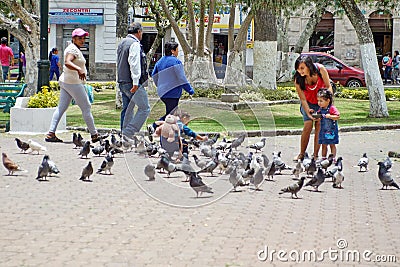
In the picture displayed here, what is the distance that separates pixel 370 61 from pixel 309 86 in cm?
795

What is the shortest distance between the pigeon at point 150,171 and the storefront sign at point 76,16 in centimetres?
3227

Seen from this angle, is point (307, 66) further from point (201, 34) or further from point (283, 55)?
point (283, 55)

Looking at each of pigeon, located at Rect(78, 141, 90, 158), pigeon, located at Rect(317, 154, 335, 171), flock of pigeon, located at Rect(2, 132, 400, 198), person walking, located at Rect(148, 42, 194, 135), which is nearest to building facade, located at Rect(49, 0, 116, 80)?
pigeon, located at Rect(78, 141, 90, 158)

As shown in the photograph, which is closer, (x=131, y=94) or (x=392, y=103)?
(x=131, y=94)

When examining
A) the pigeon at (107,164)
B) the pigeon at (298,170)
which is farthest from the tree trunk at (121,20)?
the pigeon at (298,170)

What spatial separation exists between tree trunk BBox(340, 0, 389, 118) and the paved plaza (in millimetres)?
8462

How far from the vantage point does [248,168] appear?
9.22 m

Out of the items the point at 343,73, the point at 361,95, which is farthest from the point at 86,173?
the point at 343,73

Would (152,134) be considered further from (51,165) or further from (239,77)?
(239,77)

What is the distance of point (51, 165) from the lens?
9625mm

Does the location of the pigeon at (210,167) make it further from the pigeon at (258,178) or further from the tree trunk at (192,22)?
the tree trunk at (192,22)

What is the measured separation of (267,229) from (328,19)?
3860cm

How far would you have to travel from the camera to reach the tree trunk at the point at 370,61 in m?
18.6

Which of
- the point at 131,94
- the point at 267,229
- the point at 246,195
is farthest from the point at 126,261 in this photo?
the point at 131,94
